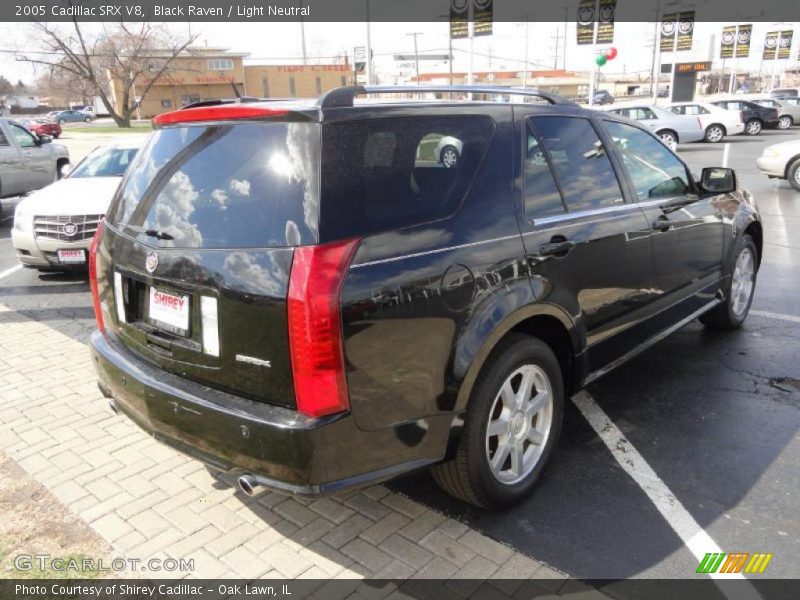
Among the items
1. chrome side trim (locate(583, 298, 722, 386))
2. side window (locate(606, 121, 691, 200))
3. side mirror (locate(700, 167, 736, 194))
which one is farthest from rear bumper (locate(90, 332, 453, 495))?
side mirror (locate(700, 167, 736, 194))

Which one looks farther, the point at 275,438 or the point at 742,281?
the point at 742,281

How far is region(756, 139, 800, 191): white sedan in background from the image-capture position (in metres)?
13.7

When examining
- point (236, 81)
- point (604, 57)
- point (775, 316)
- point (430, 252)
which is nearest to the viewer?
point (430, 252)

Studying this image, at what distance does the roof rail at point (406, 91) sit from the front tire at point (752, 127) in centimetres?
3138

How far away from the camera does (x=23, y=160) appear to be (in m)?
12.3

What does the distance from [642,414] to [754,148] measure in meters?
24.0

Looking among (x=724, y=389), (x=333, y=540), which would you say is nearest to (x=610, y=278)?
(x=724, y=389)

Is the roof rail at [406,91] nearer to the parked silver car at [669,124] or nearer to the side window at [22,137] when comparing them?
the side window at [22,137]

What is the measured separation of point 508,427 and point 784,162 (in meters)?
13.7

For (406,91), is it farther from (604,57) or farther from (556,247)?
(604,57)

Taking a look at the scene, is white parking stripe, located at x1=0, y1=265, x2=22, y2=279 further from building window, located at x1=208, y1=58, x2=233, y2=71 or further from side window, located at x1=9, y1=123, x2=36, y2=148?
building window, located at x1=208, y1=58, x2=233, y2=71

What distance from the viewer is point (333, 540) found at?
9.47 feet

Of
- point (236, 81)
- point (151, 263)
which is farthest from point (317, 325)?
point (236, 81)

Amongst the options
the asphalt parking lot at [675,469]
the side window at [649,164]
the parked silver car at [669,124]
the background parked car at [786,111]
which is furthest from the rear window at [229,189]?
the background parked car at [786,111]
